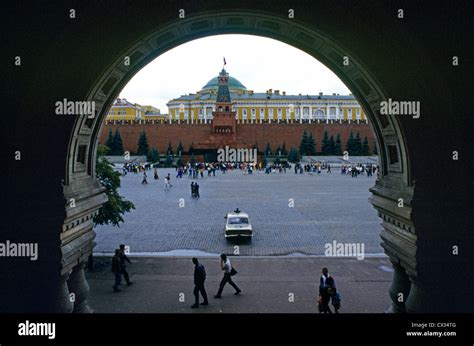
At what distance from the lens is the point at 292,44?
5.61 metres

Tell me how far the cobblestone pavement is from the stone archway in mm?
5435

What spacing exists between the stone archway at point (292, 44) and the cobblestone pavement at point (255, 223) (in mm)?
5435

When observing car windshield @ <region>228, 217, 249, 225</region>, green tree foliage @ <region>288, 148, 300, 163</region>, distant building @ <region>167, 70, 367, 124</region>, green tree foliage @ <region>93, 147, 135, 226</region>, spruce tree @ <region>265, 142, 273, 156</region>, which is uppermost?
distant building @ <region>167, 70, 367, 124</region>

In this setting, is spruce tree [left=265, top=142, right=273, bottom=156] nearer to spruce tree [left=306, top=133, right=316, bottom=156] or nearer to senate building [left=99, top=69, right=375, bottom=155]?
senate building [left=99, top=69, right=375, bottom=155]

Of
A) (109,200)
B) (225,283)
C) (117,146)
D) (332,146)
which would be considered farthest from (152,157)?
(225,283)

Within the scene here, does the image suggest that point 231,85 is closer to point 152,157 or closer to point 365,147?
point 365,147

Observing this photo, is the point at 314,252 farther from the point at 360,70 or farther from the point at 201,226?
the point at 360,70

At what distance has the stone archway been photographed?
15.6ft

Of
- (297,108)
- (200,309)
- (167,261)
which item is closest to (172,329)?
(200,309)

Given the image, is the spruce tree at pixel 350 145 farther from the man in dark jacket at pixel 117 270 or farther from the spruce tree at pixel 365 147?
the man in dark jacket at pixel 117 270

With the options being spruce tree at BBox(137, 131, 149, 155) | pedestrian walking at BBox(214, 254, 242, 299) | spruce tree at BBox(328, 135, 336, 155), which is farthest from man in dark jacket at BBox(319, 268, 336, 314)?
spruce tree at BBox(137, 131, 149, 155)

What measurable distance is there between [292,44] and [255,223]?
9.24 meters

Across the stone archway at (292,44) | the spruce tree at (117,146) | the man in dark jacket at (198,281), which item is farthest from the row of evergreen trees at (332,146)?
the stone archway at (292,44)

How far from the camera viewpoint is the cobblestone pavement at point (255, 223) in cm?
1142
